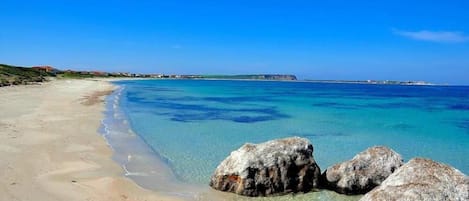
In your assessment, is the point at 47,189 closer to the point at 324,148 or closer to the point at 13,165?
the point at 13,165

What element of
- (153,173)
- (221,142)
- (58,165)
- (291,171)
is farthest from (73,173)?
(221,142)

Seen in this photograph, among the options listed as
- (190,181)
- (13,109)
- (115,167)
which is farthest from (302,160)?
(13,109)

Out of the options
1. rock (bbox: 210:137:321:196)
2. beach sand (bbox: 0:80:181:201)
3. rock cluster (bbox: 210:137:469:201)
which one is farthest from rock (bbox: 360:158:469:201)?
beach sand (bbox: 0:80:181:201)

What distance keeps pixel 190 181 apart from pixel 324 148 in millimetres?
8341

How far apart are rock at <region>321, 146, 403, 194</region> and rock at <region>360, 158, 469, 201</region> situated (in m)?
2.41

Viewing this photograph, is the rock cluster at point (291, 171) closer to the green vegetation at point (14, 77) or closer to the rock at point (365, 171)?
the rock at point (365, 171)

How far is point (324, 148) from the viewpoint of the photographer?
18.8 metres

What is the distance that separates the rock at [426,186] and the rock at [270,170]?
2.95 metres

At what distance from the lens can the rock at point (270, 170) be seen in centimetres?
1095

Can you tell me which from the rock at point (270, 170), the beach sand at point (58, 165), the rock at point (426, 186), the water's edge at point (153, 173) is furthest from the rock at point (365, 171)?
the beach sand at point (58, 165)

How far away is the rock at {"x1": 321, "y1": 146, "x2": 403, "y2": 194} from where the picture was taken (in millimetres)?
11102

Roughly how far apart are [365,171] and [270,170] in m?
2.54

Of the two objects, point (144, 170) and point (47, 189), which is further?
point (144, 170)

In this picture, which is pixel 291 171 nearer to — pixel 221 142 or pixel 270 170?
pixel 270 170
